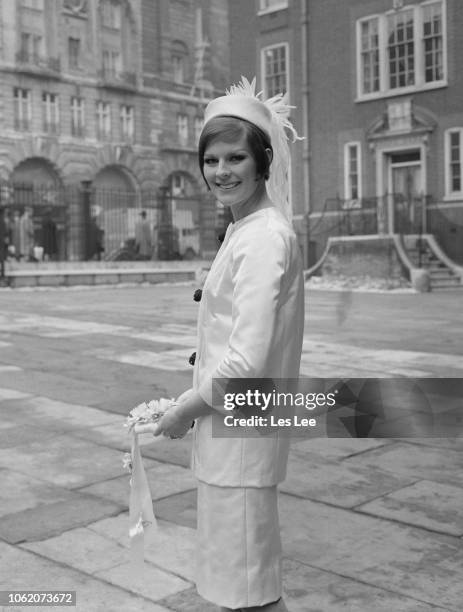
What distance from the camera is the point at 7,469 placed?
4.17 m

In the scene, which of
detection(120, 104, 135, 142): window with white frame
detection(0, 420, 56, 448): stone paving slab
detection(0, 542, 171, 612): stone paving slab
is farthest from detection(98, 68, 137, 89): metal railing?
detection(0, 542, 171, 612): stone paving slab

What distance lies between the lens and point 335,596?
8.82 feet

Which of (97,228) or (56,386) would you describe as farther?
(97,228)

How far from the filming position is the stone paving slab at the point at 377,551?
276cm

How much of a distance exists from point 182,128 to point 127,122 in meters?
3.76

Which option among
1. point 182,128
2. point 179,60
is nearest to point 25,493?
point 179,60

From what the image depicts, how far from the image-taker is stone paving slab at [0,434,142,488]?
13.3ft

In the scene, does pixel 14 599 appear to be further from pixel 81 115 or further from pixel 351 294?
pixel 81 115

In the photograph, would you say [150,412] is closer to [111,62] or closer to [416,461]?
[416,461]

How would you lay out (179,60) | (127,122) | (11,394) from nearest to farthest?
(11,394) → (127,122) → (179,60)

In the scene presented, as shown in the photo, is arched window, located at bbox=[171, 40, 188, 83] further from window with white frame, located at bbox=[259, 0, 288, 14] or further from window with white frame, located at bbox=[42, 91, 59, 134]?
window with white frame, located at bbox=[259, 0, 288, 14]

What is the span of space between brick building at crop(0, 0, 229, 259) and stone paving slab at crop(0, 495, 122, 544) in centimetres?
2586

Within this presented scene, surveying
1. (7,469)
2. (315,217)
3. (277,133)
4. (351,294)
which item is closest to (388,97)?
(315,217)

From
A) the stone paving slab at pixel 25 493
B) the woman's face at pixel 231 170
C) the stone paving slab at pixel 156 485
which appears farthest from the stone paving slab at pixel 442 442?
the woman's face at pixel 231 170
